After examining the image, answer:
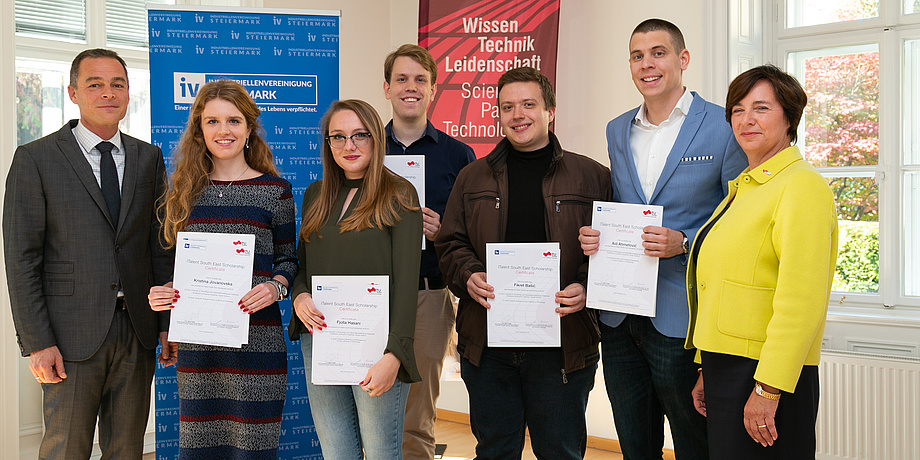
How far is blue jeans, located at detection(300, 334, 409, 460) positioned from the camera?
218 cm

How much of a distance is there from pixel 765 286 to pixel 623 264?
1.62 feet

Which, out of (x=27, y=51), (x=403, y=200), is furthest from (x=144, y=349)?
(x=27, y=51)

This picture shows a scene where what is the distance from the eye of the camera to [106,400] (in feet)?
8.35

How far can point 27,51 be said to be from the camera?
13.0 ft

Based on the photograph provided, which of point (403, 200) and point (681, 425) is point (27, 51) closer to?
point (403, 200)

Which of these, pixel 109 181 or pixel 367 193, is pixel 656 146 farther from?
pixel 109 181

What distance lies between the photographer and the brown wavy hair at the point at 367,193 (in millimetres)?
2211

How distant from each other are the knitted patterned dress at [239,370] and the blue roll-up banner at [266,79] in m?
1.01

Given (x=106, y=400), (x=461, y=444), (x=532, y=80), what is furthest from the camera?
(x=461, y=444)

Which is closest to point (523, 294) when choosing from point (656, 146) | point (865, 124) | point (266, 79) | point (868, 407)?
point (656, 146)

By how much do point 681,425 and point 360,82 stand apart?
391 cm

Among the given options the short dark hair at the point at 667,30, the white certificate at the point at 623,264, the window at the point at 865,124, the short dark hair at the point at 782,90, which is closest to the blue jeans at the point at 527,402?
the white certificate at the point at 623,264

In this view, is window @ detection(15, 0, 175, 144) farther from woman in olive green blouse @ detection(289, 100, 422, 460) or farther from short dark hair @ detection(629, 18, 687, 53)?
short dark hair @ detection(629, 18, 687, 53)

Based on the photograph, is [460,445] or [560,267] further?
[460,445]
